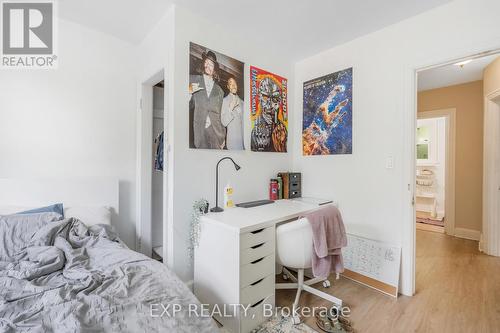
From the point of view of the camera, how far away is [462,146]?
382cm

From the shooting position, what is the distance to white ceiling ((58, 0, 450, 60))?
1.91 meters

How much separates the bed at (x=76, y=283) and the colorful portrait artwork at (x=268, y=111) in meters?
1.58

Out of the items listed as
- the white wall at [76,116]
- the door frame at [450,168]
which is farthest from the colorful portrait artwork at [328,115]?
the door frame at [450,168]

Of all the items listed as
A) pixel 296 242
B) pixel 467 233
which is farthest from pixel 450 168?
pixel 296 242

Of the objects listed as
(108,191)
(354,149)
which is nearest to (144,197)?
(108,191)

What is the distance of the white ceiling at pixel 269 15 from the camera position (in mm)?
1910

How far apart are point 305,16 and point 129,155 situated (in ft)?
7.42

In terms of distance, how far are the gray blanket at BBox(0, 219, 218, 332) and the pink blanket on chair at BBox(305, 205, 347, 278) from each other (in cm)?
94

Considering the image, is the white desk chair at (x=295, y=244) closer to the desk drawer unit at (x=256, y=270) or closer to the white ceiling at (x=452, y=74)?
the desk drawer unit at (x=256, y=270)

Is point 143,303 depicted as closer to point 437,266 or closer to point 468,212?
point 437,266

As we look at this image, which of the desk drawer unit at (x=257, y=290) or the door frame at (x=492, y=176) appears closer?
the desk drawer unit at (x=257, y=290)

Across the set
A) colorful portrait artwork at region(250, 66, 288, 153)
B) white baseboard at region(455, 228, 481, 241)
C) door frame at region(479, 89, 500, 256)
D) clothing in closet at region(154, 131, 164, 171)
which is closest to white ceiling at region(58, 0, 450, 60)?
colorful portrait artwork at region(250, 66, 288, 153)

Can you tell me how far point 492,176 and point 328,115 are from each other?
2.43m

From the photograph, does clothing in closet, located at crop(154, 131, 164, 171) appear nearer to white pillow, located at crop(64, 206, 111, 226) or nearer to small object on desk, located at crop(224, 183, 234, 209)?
white pillow, located at crop(64, 206, 111, 226)
